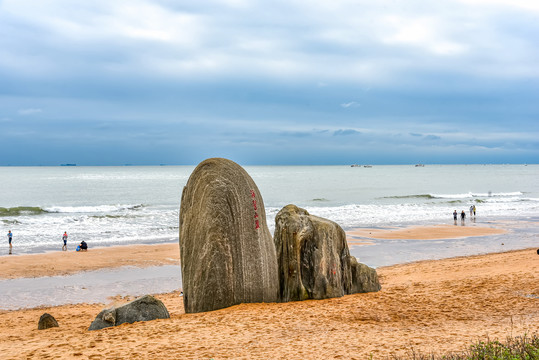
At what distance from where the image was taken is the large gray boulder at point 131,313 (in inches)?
313

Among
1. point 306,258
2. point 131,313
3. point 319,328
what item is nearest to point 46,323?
point 131,313

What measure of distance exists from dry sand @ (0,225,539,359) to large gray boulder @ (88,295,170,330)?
0.96ft

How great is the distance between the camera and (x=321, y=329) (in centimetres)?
723

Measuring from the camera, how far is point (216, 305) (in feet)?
28.5

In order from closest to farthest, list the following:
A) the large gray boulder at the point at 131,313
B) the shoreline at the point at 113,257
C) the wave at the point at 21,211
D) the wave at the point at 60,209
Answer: the large gray boulder at the point at 131,313 < the shoreline at the point at 113,257 < the wave at the point at 21,211 < the wave at the point at 60,209

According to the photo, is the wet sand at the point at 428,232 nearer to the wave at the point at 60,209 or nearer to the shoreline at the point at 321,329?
the shoreline at the point at 321,329

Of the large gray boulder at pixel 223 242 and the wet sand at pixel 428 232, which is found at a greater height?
the large gray boulder at pixel 223 242

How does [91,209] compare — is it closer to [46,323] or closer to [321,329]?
[46,323]

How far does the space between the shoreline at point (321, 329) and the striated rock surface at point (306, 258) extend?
427mm

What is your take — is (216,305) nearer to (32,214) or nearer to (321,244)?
(321,244)

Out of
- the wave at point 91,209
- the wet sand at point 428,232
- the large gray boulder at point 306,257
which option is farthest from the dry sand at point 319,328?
the wave at point 91,209

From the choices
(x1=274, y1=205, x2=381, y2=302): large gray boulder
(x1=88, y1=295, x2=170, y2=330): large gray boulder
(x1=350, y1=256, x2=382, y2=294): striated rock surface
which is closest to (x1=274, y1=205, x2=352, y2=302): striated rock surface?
(x1=274, y1=205, x2=381, y2=302): large gray boulder

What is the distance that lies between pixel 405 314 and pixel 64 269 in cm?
1542

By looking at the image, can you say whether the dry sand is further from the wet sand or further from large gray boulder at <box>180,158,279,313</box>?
the wet sand
